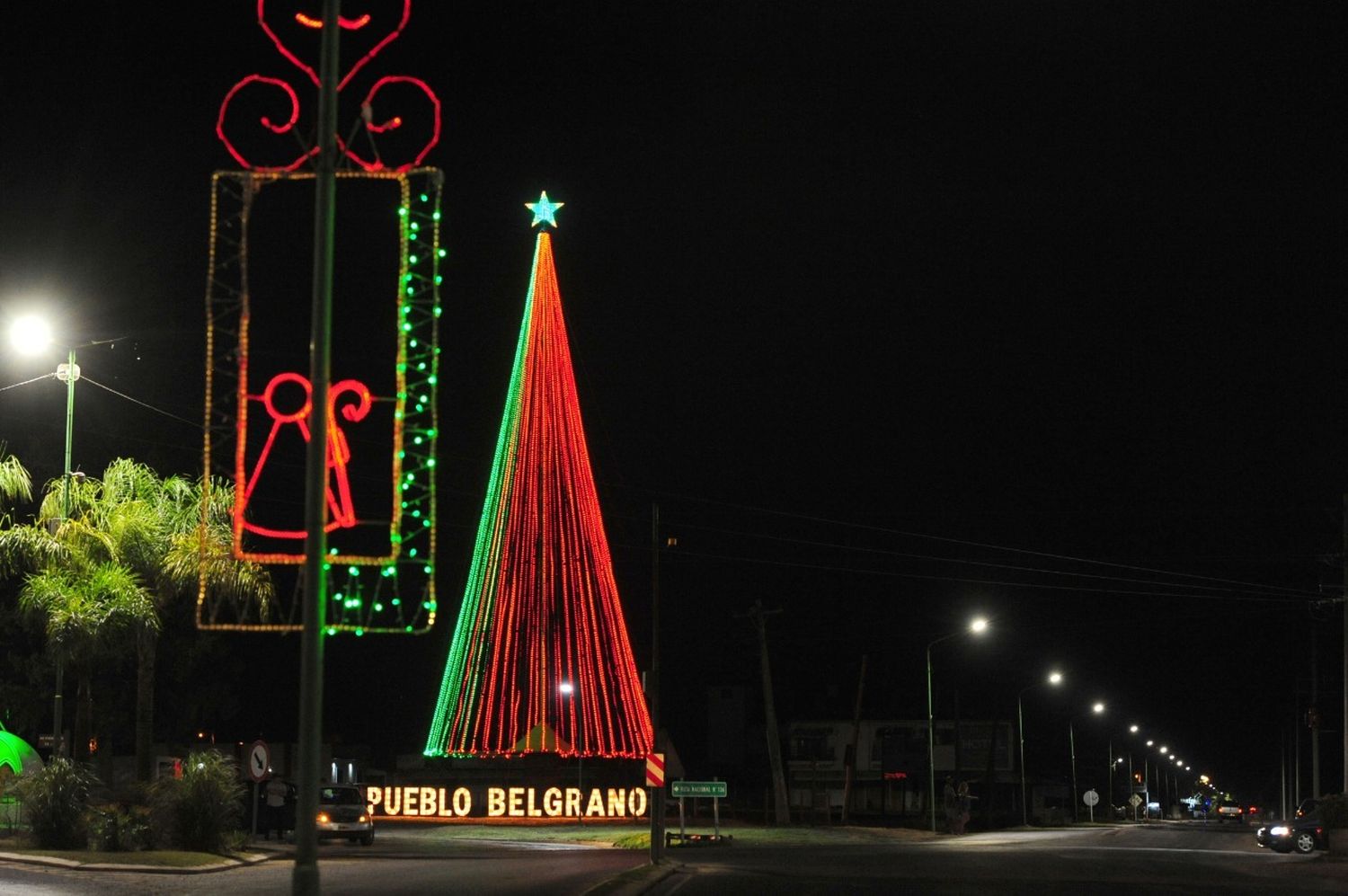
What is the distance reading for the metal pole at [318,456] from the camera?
37.8 feet

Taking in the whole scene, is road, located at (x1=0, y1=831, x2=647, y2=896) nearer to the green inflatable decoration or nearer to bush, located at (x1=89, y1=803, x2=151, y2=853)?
bush, located at (x1=89, y1=803, x2=151, y2=853)

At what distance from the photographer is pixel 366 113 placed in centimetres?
1407

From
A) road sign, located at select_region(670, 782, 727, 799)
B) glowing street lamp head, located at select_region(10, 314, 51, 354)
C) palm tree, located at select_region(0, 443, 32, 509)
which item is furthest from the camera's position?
road sign, located at select_region(670, 782, 727, 799)

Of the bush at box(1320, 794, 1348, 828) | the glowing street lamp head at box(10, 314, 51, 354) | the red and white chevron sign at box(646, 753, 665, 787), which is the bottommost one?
the bush at box(1320, 794, 1348, 828)

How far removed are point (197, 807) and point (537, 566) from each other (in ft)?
40.6

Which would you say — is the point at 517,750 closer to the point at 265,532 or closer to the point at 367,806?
the point at 367,806

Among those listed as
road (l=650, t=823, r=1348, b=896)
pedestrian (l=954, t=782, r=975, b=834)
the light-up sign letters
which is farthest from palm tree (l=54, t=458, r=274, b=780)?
pedestrian (l=954, t=782, r=975, b=834)

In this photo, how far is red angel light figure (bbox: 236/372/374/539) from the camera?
49.2 ft

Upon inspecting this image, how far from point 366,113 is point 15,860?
17378 mm

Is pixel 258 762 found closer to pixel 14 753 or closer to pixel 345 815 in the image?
pixel 345 815

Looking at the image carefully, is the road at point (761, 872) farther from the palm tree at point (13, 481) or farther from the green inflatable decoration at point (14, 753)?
the palm tree at point (13, 481)

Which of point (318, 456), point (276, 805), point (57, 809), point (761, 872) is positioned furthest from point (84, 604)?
point (318, 456)

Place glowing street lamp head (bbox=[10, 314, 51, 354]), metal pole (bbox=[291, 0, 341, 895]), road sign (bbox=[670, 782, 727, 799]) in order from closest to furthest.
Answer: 1. metal pole (bbox=[291, 0, 341, 895])
2. glowing street lamp head (bbox=[10, 314, 51, 354])
3. road sign (bbox=[670, 782, 727, 799])

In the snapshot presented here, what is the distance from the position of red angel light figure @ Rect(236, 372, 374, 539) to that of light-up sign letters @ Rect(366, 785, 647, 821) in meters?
32.0
